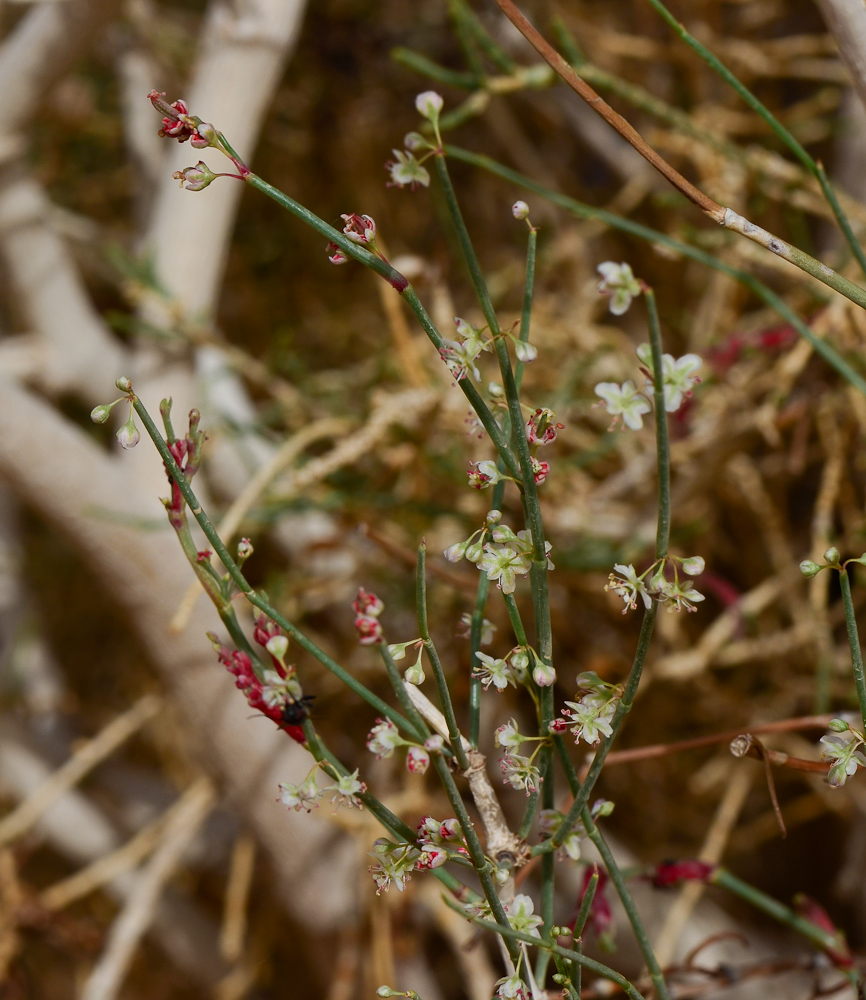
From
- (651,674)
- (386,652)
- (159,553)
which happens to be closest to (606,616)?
(651,674)

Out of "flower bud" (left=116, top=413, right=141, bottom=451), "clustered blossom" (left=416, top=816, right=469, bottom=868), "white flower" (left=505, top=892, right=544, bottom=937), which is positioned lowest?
"white flower" (left=505, top=892, right=544, bottom=937)

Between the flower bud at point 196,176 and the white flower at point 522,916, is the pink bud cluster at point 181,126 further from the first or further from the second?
the white flower at point 522,916

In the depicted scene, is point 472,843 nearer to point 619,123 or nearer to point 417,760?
point 417,760

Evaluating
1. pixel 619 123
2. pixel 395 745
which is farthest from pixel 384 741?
pixel 619 123

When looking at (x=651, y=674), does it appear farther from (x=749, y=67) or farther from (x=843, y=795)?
(x=749, y=67)

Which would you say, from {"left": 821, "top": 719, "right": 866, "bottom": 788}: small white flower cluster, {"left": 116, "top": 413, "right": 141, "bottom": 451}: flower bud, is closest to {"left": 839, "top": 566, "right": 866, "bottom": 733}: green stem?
{"left": 821, "top": 719, "right": 866, "bottom": 788}: small white flower cluster

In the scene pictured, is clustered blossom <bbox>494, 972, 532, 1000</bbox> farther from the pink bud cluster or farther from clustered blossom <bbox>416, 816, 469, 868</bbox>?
the pink bud cluster
